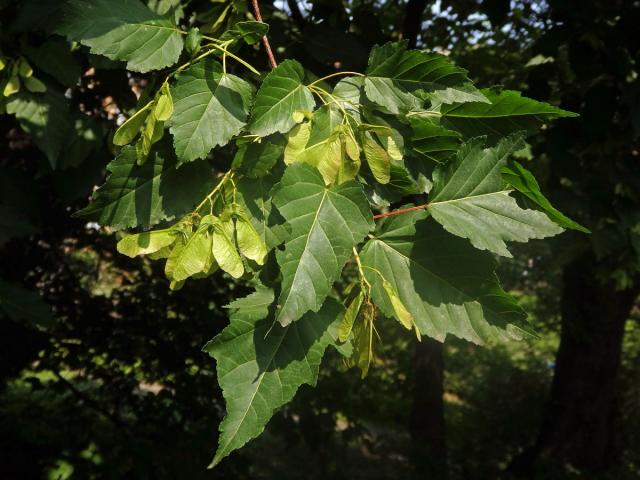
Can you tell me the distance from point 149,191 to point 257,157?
0.22 metres

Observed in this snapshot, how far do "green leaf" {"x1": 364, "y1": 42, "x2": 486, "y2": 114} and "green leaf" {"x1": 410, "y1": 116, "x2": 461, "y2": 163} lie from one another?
3cm

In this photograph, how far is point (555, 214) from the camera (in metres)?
0.95

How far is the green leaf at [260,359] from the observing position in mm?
825

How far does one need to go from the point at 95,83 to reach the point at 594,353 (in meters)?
5.50

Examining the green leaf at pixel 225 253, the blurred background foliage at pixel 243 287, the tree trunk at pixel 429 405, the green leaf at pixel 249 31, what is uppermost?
the green leaf at pixel 249 31

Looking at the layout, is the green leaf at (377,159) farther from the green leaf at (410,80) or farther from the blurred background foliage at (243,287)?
the blurred background foliage at (243,287)

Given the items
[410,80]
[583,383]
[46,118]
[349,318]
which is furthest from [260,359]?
[583,383]

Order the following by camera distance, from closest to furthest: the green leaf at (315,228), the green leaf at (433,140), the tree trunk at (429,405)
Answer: the green leaf at (315,228)
the green leaf at (433,140)
the tree trunk at (429,405)

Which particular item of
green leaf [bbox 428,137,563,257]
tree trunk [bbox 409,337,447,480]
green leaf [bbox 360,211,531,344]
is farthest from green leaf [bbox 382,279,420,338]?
tree trunk [bbox 409,337,447,480]

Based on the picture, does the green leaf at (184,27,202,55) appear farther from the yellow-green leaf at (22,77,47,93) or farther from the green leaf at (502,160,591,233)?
the yellow-green leaf at (22,77,47,93)

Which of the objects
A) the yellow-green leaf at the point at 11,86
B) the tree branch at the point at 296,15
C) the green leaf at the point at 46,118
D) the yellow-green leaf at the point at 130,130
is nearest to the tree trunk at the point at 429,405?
the tree branch at the point at 296,15

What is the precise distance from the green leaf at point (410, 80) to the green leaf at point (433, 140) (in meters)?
0.03

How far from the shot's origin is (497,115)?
104cm

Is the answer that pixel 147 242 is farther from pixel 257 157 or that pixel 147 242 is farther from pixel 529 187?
pixel 529 187
